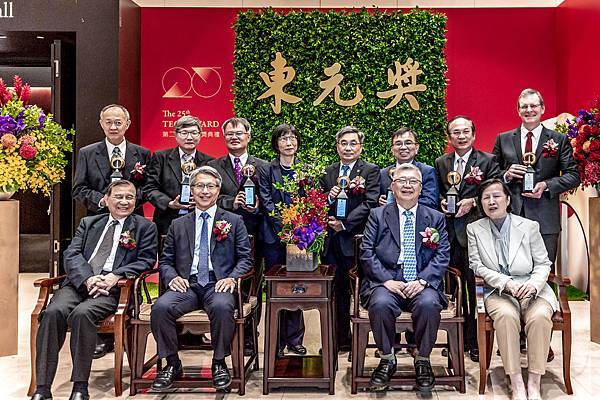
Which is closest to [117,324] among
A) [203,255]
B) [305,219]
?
[203,255]

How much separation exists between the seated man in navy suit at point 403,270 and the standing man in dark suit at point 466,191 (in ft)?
1.93

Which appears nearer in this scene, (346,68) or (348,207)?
(348,207)

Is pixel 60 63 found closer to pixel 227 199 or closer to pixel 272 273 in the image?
pixel 227 199

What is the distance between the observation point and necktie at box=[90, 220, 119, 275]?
4555 mm

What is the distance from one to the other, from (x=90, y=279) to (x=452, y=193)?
8.32ft

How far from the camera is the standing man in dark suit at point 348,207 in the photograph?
5.00 metres

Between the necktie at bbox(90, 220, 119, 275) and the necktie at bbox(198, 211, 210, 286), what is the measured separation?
0.60 metres

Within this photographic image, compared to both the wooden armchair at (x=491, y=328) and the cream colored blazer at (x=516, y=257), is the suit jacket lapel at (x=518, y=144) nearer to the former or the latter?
the cream colored blazer at (x=516, y=257)

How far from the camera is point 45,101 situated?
973 cm

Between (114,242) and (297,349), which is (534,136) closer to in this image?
(297,349)

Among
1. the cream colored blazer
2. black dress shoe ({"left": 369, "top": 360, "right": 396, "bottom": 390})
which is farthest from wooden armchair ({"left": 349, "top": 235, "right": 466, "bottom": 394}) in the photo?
the cream colored blazer

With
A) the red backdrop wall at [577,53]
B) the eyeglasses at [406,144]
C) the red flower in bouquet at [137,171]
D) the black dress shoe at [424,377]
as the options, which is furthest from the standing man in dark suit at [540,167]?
the red flower in bouquet at [137,171]

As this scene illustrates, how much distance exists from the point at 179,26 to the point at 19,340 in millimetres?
4348

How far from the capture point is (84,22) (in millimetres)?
7371
